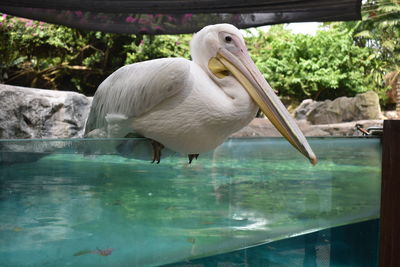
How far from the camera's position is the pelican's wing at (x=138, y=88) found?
0.85 metres

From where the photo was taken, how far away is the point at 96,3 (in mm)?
2426

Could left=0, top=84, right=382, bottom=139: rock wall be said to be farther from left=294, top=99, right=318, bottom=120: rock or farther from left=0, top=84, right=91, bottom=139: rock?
left=294, top=99, right=318, bottom=120: rock

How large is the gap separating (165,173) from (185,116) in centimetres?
43

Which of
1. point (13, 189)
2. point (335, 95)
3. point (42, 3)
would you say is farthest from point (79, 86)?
point (13, 189)

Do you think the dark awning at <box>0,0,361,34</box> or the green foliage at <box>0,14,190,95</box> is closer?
the dark awning at <box>0,0,361,34</box>

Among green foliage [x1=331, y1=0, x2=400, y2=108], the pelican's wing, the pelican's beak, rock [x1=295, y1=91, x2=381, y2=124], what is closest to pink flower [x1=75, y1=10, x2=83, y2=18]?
the pelican's wing

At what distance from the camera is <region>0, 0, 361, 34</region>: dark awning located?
93.9 inches

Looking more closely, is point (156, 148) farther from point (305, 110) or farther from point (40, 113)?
point (305, 110)

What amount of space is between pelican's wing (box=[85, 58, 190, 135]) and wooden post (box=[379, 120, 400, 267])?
15.4 inches

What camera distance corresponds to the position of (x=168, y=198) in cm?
130

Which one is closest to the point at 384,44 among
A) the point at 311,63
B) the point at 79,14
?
the point at 311,63

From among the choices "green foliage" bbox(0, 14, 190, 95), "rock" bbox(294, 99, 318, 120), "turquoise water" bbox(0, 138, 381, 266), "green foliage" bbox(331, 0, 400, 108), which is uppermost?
"green foliage" bbox(331, 0, 400, 108)

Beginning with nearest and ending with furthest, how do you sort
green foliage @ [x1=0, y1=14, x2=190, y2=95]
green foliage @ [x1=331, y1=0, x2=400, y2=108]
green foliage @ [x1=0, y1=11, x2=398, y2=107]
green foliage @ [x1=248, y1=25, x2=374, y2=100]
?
green foliage @ [x1=0, y1=14, x2=190, y2=95]
green foliage @ [x1=0, y1=11, x2=398, y2=107]
green foliage @ [x1=248, y1=25, x2=374, y2=100]
green foliage @ [x1=331, y1=0, x2=400, y2=108]

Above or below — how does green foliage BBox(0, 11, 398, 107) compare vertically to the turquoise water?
above
